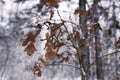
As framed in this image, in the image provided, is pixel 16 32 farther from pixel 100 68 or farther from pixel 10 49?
pixel 100 68

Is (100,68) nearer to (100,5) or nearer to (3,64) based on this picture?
(100,5)

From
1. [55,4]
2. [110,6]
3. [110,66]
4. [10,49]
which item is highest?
[55,4]

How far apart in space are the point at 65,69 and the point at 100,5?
5.93 feet

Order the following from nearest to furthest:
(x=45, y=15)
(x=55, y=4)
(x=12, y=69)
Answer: (x=55, y=4), (x=45, y=15), (x=12, y=69)

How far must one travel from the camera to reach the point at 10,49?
7422 millimetres

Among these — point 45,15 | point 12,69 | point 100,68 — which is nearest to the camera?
point 45,15

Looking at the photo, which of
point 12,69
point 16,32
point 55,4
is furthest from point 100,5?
point 55,4

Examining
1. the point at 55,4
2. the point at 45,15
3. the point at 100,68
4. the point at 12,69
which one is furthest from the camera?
the point at 100,68

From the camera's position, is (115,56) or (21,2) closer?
(21,2)

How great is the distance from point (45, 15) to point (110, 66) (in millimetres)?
2610

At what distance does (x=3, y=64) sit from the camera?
7430mm

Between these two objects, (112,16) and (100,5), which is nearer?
(100,5)

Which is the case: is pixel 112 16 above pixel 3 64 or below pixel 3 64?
above

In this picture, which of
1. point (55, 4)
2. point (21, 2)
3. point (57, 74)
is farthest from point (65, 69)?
point (55, 4)
